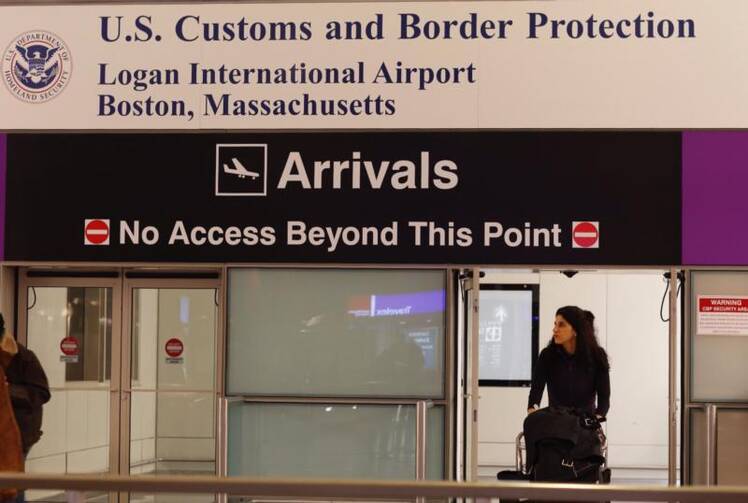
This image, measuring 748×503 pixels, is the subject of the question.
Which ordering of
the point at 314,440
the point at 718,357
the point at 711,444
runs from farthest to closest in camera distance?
the point at 314,440 → the point at 718,357 → the point at 711,444

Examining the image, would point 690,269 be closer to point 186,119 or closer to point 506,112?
point 506,112

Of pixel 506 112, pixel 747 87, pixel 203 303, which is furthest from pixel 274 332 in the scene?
pixel 747 87

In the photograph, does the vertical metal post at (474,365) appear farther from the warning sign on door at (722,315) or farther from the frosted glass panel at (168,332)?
the frosted glass panel at (168,332)

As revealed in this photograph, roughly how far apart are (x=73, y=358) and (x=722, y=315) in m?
5.12

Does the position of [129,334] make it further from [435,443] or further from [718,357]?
[718,357]

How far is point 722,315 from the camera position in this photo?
8.25 meters

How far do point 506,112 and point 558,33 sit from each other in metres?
0.72

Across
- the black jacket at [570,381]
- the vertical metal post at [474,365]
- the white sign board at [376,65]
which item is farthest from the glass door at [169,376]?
the black jacket at [570,381]

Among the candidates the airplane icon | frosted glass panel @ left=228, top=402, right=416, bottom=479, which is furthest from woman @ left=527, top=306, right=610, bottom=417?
the airplane icon

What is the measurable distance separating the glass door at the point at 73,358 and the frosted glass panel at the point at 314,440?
1.25 meters

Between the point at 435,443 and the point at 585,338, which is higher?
the point at 585,338

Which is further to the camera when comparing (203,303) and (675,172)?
(203,303)

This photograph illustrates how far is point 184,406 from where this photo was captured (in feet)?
29.7

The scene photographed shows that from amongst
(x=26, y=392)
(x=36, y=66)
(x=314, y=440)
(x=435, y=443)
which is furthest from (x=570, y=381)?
(x=36, y=66)
